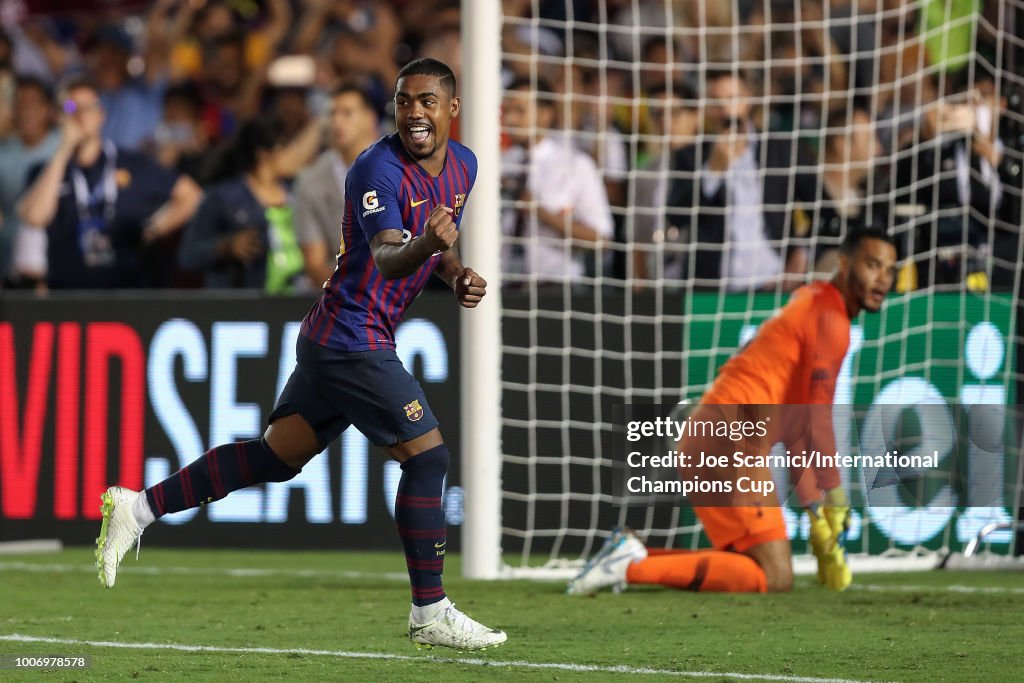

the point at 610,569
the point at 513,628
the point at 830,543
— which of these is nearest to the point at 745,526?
the point at 830,543

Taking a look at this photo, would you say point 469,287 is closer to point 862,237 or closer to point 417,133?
point 417,133

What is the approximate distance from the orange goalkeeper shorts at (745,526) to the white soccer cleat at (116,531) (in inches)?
110

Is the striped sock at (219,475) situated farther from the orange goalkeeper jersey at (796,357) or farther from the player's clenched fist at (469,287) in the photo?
the orange goalkeeper jersey at (796,357)

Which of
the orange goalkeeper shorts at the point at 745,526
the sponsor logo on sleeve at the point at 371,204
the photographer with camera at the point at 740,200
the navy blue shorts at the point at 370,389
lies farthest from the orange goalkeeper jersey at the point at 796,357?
the sponsor logo on sleeve at the point at 371,204

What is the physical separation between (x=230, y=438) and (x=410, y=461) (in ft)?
15.2

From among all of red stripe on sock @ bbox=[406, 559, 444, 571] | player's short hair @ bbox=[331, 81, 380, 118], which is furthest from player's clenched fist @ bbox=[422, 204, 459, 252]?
player's short hair @ bbox=[331, 81, 380, 118]

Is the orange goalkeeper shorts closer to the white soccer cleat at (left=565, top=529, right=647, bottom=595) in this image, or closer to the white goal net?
the white soccer cleat at (left=565, top=529, right=647, bottom=595)

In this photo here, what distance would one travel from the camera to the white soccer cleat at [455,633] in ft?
17.6

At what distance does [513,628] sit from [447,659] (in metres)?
0.82

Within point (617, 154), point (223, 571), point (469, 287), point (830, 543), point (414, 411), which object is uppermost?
point (617, 154)

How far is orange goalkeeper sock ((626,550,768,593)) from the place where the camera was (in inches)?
293

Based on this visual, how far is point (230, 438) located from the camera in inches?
388

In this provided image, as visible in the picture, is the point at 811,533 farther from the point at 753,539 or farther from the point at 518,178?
the point at 518,178

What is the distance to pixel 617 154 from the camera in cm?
1045
